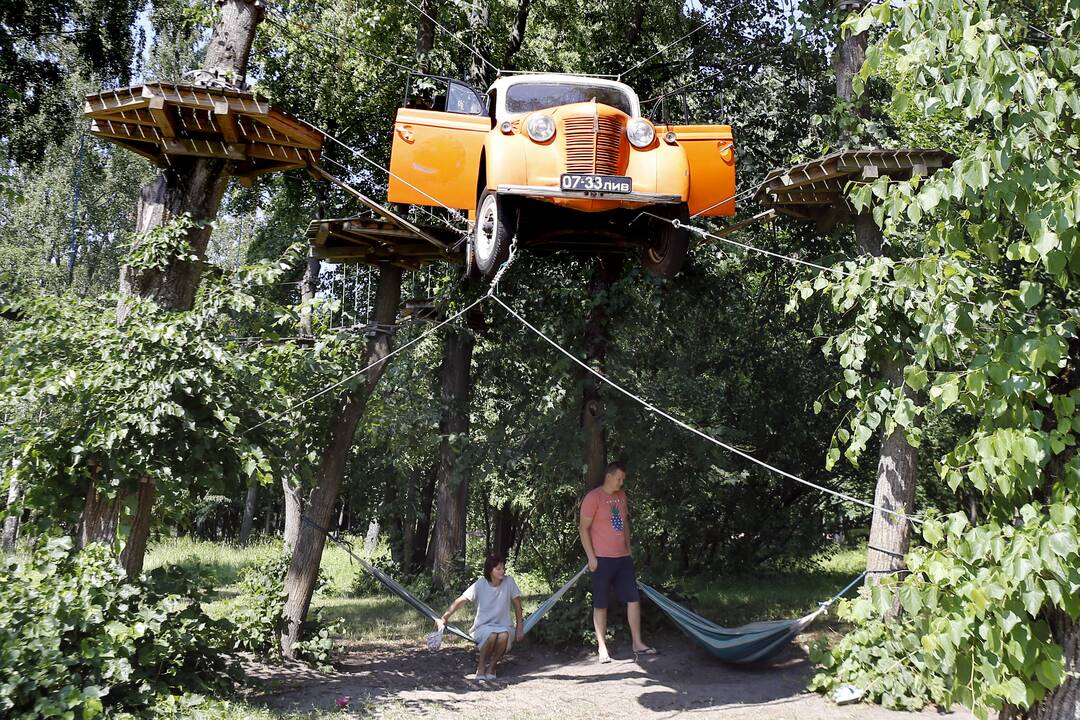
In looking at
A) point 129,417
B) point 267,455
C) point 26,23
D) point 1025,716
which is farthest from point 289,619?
point 26,23

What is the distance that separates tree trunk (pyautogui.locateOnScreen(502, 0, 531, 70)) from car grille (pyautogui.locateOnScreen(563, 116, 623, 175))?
6515 mm

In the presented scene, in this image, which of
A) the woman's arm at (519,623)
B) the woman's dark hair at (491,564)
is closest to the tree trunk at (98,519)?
the woman's dark hair at (491,564)

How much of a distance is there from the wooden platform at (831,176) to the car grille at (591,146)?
4.83 ft

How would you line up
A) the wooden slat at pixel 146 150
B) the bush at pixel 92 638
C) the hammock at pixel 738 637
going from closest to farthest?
the bush at pixel 92 638
the wooden slat at pixel 146 150
the hammock at pixel 738 637

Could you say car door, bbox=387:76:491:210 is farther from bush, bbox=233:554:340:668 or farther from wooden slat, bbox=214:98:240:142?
bush, bbox=233:554:340:668

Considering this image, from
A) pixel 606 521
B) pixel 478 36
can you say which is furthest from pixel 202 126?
pixel 478 36

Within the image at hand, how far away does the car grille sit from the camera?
19.3 feet

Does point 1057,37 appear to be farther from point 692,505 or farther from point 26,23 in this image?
point 26,23

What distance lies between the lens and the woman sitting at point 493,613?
24.5ft

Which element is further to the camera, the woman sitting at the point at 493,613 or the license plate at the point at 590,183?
the woman sitting at the point at 493,613

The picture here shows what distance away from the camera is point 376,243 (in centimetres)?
851

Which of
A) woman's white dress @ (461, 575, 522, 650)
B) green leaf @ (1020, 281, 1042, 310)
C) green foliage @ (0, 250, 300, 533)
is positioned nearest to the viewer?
green leaf @ (1020, 281, 1042, 310)

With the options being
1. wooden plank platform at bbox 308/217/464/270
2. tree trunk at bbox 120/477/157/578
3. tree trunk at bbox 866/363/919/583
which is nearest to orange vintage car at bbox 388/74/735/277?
wooden plank platform at bbox 308/217/464/270

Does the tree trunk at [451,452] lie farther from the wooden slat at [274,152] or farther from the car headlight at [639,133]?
the car headlight at [639,133]
